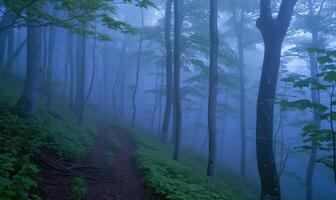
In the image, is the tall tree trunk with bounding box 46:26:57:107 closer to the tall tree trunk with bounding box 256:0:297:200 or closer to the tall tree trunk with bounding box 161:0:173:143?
the tall tree trunk with bounding box 161:0:173:143

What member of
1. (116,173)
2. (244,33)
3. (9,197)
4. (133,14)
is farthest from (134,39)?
(9,197)

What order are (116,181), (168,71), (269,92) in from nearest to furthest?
(269,92)
(116,181)
(168,71)

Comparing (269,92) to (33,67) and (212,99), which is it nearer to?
(212,99)

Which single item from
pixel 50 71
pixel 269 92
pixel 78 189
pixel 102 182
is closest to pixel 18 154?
pixel 78 189

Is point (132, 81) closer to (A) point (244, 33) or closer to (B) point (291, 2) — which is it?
(A) point (244, 33)

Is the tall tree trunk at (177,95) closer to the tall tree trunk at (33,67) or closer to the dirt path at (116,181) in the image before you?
the dirt path at (116,181)

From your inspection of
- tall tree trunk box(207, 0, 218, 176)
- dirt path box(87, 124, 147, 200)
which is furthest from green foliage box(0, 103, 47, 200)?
tall tree trunk box(207, 0, 218, 176)

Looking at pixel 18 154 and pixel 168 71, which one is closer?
pixel 18 154

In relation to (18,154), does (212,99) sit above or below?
above

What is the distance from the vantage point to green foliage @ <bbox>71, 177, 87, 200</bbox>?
5.70m

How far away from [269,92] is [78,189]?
19.1ft

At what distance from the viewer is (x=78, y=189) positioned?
5.84 meters

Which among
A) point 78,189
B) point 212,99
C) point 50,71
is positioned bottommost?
point 78,189

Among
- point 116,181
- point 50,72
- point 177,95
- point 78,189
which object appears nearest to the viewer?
point 78,189
